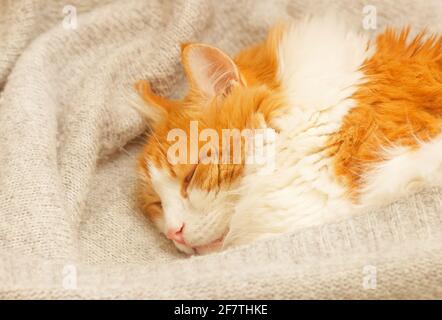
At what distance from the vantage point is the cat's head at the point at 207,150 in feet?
4.69

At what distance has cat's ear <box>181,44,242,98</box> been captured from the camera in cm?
147

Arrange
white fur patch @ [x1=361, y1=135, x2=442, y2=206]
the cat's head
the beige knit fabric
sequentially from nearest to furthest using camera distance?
the beige knit fabric → white fur patch @ [x1=361, y1=135, x2=442, y2=206] → the cat's head

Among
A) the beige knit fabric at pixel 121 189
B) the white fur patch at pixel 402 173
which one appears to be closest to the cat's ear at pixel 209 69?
the beige knit fabric at pixel 121 189

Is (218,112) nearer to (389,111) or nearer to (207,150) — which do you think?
(207,150)

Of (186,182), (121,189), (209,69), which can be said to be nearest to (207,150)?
(186,182)

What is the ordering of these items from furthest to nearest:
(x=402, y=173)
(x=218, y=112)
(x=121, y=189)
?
(x=121, y=189), (x=218, y=112), (x=402, y=173)

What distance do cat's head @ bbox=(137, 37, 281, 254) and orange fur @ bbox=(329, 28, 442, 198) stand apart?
0.21 meters

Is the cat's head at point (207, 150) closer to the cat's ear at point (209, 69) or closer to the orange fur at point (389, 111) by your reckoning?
the cat's ear at point (209, 69)

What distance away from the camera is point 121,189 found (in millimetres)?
1730

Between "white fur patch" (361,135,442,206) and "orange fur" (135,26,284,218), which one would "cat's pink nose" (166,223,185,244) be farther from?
"white fur patch" (361,135,442,206)

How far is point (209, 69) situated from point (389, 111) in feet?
1.55

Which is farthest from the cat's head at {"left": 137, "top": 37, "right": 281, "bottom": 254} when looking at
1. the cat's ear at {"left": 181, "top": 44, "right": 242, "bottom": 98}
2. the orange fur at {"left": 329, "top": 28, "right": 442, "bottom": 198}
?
the orange fur at {"left": 329, "top": 28, "right": 442, "bottom": 198}
